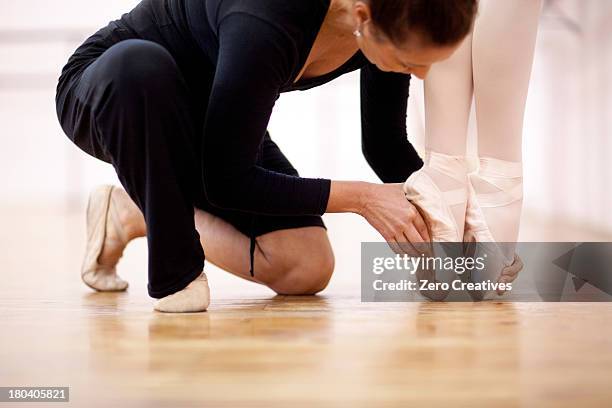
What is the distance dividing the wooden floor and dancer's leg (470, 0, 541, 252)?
0.50ft

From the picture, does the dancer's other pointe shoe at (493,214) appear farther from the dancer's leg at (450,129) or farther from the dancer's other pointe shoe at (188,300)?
the dancer's other pointe shoe at (188,300)

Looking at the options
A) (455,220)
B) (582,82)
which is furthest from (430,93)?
(582,82)

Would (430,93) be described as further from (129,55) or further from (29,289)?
(29,289)

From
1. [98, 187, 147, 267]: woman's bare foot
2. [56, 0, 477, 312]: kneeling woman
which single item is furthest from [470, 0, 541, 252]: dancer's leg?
[98, 187, 147, 267]: woman's bare foot

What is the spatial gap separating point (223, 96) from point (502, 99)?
454 millimetres

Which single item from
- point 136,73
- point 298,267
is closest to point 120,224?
point 298,267

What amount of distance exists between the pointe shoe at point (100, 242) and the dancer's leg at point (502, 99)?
668 mm

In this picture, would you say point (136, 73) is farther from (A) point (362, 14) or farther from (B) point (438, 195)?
(B) point (438, 195)

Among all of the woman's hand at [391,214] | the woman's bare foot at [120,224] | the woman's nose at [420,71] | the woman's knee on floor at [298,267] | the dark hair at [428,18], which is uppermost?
the dark hair at [428,18]

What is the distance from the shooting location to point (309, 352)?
0.92 meters

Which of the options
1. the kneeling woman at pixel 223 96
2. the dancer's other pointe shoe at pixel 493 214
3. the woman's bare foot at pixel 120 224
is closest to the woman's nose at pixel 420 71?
the kneeling woman at pixel 223 96

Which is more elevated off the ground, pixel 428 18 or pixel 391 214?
pixel 428 18

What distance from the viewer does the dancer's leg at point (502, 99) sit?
4.18ft

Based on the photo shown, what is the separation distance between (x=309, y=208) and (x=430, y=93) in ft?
0.94
